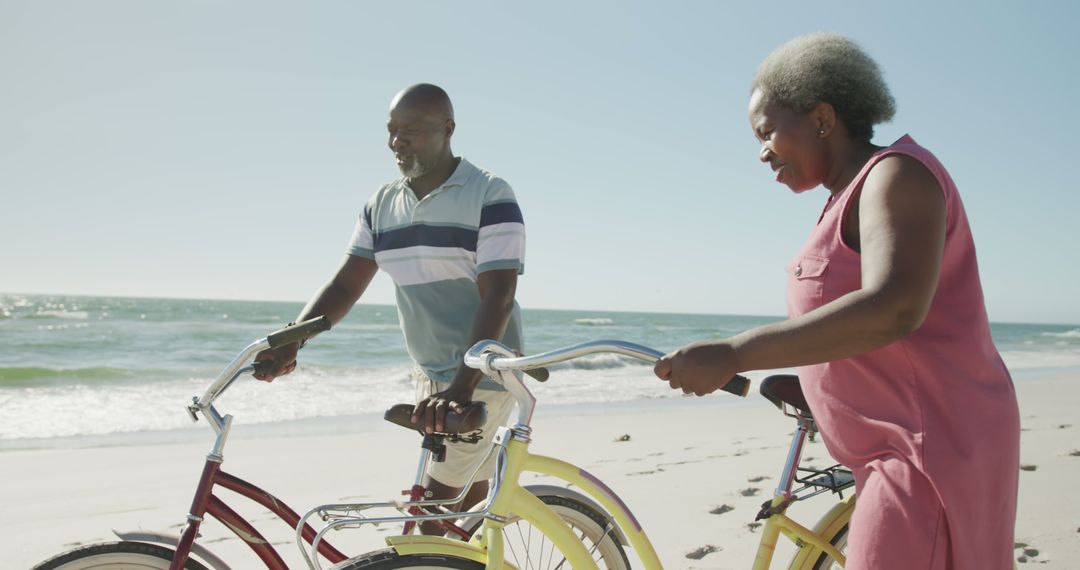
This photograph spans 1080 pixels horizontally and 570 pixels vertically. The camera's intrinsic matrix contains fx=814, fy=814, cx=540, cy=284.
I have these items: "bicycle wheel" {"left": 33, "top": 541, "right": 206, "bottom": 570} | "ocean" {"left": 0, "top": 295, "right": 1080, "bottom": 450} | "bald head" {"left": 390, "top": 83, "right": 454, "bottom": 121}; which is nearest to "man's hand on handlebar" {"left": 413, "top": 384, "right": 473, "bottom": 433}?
"bicycle wheel" {"left": 33, "top": 541, "right": 206, "bottom": 570}

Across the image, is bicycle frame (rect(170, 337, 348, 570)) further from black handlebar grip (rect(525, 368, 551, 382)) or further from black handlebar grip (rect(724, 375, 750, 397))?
black handlebar grip (rect(724, 375, 750, 397))

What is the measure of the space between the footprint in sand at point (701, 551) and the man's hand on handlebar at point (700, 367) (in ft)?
10.2

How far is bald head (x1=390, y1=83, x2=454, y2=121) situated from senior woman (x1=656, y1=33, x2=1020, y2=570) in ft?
4.11

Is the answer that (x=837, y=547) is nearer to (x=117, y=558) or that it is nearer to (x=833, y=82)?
(x=833, y=82)

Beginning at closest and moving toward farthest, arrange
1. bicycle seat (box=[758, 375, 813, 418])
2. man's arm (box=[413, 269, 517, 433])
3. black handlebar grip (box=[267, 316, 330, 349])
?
1. black handlebar grip (box=[267, 316, 330, 349])
2. bicycle seat (box=[758, 375, 813, 418])
3. man's arm (box=[413, 269, 517, 433])

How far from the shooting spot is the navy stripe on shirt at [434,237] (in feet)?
7.98

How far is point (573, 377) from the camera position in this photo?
1446 centimetres

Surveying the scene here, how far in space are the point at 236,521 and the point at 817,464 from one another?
16.3 ft

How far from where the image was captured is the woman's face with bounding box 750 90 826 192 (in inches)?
58.4

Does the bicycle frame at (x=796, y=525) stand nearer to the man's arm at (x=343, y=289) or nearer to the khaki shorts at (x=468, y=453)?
the khaki shorts at (x=468, y=453)

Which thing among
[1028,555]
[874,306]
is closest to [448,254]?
[874,306]

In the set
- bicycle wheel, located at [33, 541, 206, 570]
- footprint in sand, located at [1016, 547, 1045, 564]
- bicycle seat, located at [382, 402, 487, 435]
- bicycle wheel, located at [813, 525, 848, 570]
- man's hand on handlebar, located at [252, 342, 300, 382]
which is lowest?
footprint in sand, located at [1016, 547, 1045, 564]

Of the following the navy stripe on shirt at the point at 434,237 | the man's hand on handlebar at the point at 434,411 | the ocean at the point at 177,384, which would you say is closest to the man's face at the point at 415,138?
the navy stripe on shirt at the point at 434,237

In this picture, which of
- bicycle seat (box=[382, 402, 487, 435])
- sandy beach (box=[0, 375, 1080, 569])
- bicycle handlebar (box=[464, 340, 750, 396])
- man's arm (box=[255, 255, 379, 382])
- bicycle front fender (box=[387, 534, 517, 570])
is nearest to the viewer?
bicycle handlebar (box=[464, 340, 750, 396])
